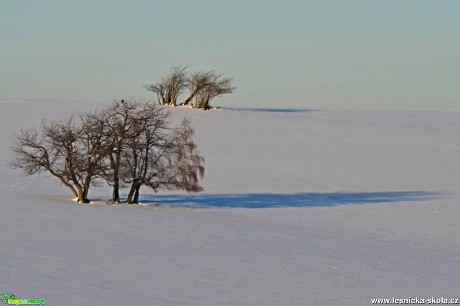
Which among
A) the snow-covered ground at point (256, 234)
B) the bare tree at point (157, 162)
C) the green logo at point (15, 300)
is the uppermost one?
the bare tree at point (157, 162)

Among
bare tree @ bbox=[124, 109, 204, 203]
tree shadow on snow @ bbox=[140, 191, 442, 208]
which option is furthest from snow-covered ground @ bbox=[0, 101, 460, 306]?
bare tree @ bbox=[124, 109, 204, 203]

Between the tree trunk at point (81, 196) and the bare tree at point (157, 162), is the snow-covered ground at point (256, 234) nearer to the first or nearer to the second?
the tree trunk at point (81, 196)

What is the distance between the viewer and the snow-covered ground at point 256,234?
16.0 meters

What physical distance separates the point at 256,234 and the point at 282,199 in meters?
8.58

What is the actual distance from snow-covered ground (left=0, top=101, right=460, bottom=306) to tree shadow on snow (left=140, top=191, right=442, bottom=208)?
72mm

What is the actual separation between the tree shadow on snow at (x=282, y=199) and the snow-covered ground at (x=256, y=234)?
2.8 inches

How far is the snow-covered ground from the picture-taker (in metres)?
16.0

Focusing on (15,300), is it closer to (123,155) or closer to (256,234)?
(256,234)

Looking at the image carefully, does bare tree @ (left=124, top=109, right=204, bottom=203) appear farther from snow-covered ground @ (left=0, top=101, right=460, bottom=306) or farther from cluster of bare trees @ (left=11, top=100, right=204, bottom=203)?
snow-covered ground @ (left=0, top=101, right=460, bottom=306)

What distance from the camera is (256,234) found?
76.7 ft

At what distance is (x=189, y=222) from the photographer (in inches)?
975

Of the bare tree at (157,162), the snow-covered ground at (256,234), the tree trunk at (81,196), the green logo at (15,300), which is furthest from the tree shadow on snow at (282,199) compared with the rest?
the green logo at (15,300)

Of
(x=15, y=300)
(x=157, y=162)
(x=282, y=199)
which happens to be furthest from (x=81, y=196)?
(x=15, y=300)

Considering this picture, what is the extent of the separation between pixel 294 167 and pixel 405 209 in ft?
35.9
